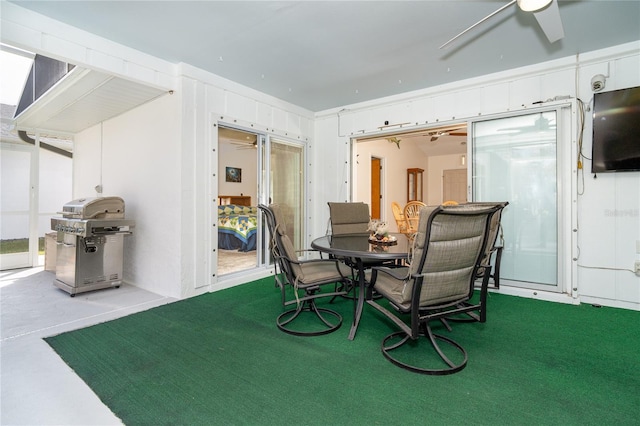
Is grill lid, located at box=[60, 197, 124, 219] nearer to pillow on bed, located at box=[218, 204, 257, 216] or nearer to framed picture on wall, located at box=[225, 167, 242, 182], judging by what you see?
pillow on bed, located at box=[218, 204, 257, 216]

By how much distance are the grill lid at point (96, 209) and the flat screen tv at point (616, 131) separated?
5.57 metres

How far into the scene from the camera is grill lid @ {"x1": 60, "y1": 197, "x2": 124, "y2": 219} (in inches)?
144

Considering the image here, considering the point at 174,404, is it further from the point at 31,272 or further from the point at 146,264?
the point at 31,272

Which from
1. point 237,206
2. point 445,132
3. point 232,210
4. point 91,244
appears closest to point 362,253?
point 91,244

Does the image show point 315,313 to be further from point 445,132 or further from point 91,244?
point 445,132

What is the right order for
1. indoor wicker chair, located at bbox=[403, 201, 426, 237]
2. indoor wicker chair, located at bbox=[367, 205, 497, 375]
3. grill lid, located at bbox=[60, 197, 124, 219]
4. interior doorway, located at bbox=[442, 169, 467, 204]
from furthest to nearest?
1. interior doorway, located at bbox=[442, 169, 467, 204]
2. indoor wicker chair, located at bbox=[403, 201, 426, 237]
3. grill lid, located at bbox=[60, 197, 124, 219]
4. indoor wicker chair, located at bbox=[367, 205, 497, 375]

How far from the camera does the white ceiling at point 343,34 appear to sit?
8.23 ft

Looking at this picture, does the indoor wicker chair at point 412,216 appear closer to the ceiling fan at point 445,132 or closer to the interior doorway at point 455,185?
the ceiling fan at point 445,132

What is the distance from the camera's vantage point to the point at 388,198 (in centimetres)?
787

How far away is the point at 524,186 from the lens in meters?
3.71

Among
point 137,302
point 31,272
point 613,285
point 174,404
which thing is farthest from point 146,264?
point 613,285

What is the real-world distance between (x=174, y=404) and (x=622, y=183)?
444 cm

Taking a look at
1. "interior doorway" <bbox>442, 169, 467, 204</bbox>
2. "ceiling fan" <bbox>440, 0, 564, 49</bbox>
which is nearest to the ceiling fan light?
"ceiling fan" <bbox>440, 0, 564, 49</bbox>

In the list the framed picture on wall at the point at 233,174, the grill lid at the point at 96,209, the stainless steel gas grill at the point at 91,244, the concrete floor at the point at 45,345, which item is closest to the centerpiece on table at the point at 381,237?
the concrete floor at the point at 45,345
